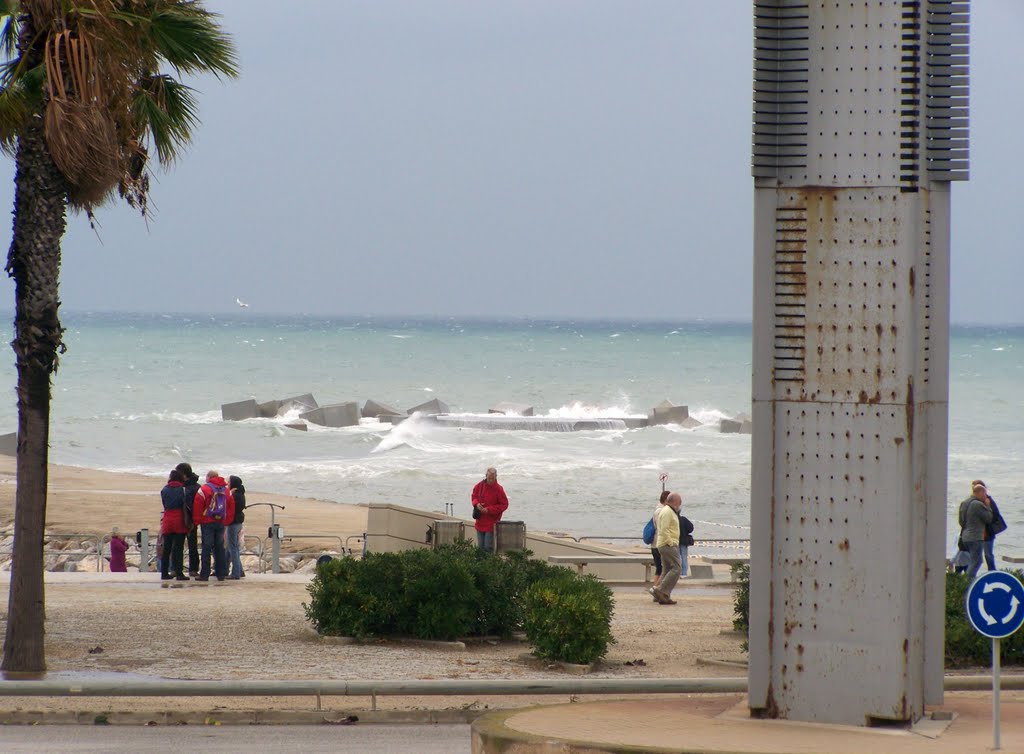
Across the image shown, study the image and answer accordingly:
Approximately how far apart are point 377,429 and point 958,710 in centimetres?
6512

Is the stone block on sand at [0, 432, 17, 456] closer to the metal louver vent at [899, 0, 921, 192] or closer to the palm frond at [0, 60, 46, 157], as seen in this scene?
the palm frond at [0, 60, 46, 157]

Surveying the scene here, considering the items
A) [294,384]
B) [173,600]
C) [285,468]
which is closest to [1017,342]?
[294,384]

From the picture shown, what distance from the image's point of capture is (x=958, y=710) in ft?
27.8

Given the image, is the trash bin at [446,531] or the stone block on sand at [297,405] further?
the stone block on sand at [297,405]

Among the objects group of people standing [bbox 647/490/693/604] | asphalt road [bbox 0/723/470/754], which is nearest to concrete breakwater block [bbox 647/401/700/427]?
group of people standing [bbox 647/490/693/604]

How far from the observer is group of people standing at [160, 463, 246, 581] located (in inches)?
764

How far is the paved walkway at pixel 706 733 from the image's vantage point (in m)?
7.30

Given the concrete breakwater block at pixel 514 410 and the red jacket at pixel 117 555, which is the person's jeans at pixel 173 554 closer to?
the red jacket at pixel 117 555

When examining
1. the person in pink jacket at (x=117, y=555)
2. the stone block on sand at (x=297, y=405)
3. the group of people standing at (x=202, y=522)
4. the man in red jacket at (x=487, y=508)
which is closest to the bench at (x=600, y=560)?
the man in red jacket at (x=487, y=508)

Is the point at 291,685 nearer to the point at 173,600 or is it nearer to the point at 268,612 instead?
the point at 268,612

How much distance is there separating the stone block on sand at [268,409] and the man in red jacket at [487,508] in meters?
59.3

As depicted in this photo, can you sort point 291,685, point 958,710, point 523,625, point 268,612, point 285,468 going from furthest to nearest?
point 285,468 → point 268,612 → point 523,625 → point 291,685 → point 958,710

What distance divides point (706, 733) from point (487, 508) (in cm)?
1316

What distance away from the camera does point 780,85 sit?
8023 mm
